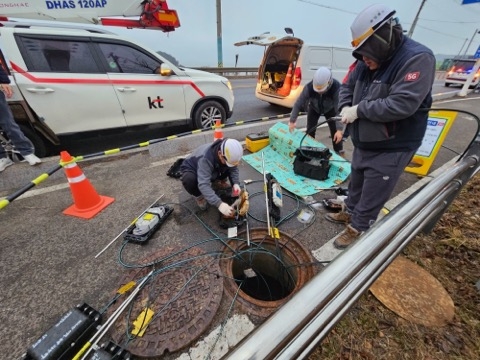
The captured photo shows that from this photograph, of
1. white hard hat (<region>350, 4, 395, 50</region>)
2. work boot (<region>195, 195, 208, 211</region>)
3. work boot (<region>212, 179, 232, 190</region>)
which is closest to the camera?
white hard hat (<region>350, 4, 395, 50</region>)

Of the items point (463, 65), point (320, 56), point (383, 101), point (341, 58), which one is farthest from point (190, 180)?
point (463, 65)

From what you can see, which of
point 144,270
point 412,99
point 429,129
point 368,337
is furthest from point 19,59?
point 429,129

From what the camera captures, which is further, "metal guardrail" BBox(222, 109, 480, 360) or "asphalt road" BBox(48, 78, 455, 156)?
"asphalt road" BBox(48, 78, 455, 156)

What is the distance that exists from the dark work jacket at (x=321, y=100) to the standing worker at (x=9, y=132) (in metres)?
4.08

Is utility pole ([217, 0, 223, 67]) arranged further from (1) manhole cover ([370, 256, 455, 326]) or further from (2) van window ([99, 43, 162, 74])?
(1) manhole cover ([370, 256, 455, 326])

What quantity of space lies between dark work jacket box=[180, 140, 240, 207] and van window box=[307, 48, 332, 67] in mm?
4946

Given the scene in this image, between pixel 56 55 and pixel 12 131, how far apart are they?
1300mm

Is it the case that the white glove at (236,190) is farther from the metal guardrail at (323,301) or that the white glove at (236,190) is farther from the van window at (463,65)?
the van window at (463,65)

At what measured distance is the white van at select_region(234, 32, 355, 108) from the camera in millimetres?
5820

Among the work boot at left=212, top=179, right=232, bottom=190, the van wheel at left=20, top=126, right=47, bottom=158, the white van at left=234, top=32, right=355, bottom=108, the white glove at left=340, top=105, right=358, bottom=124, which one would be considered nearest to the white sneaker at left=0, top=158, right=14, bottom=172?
the van wheel at left=20, top=126, right=47, bottom=158

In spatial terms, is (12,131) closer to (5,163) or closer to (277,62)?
(5,163)

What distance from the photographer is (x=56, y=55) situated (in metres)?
3.33

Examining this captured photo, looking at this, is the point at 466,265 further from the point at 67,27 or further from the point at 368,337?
the point at 67,27

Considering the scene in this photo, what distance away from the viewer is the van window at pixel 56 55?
3184 mm
